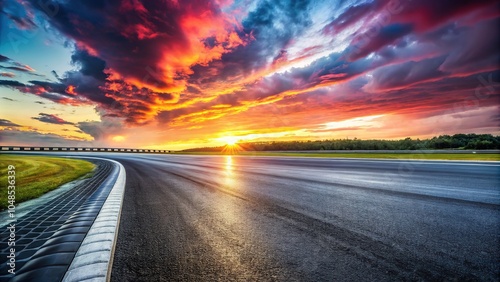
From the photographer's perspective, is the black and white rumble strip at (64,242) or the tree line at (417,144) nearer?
the black and white rumble strip at (64,242)

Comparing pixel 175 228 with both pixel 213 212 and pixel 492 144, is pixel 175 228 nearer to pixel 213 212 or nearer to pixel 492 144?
pixel 213 212

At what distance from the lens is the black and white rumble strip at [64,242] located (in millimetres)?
1976

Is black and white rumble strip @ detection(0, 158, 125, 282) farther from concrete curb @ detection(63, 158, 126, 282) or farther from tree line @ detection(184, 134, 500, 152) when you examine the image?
tree line @ detection(184, 134, 500, 152)

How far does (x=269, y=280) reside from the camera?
183 centimetres

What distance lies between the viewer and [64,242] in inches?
104

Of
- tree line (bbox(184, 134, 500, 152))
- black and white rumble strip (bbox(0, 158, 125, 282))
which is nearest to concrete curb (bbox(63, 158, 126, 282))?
black and white rumble strip (bbox(0, 158, 125, 282))

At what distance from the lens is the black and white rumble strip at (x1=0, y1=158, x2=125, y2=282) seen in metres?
1.98

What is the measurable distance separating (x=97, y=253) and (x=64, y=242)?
69 cm

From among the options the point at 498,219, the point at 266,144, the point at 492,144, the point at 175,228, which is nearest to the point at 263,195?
the point at 175,228

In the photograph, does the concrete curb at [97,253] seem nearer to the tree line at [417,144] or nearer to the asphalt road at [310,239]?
the asphalt road at [310,239]

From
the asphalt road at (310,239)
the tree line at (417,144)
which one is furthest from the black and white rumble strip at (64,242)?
the tree line at (417,144)

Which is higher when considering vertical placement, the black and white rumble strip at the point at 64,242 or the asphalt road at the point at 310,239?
→ the black and white rumble strip at the point at 64,242

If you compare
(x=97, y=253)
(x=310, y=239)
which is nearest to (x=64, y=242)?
(x=97, y=253)

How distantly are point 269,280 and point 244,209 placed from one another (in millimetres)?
2447
